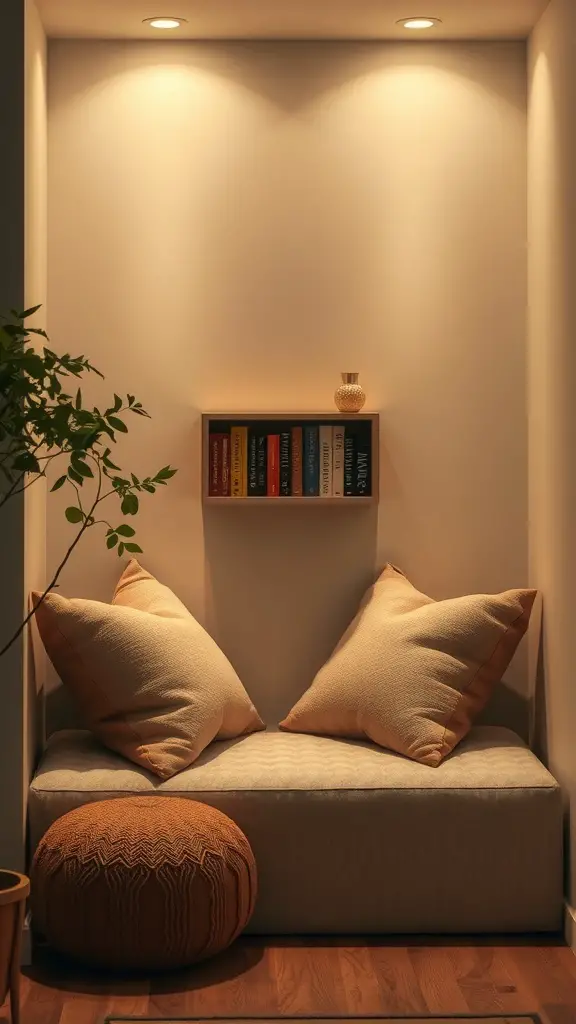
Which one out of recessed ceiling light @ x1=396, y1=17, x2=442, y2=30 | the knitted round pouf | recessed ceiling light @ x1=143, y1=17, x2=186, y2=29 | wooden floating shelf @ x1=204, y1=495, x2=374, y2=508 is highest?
recessed ceiling light @ x1=396, y1=17, x2=442, y2=30

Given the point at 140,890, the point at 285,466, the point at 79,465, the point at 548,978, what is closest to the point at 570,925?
the point at 548,978

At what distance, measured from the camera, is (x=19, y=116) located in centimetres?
361

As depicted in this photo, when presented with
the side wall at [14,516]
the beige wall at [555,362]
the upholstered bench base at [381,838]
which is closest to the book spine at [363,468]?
the beige wall at [555,362]

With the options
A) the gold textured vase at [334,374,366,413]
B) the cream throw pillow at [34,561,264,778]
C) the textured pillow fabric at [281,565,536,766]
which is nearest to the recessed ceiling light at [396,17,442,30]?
the gold textured vase at [334,374,366,413]

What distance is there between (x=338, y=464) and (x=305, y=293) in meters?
0.59

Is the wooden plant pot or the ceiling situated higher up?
the ceiling

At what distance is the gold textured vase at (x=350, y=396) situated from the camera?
4.25 m

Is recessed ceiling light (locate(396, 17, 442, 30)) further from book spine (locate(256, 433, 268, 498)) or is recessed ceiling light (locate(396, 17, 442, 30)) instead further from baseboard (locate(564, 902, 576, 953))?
baseboard (locate(564, 902, 576, 953))

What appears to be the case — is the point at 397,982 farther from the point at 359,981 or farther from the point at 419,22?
the point at 419,22

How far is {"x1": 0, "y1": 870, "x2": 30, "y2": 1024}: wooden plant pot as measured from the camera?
3002 mm

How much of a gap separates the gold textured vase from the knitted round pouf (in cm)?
145

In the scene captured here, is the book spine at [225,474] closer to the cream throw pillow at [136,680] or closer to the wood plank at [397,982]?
the cream throw pillow at [136,680]

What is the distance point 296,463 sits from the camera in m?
4.27

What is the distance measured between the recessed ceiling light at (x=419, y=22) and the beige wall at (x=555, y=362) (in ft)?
1.09
